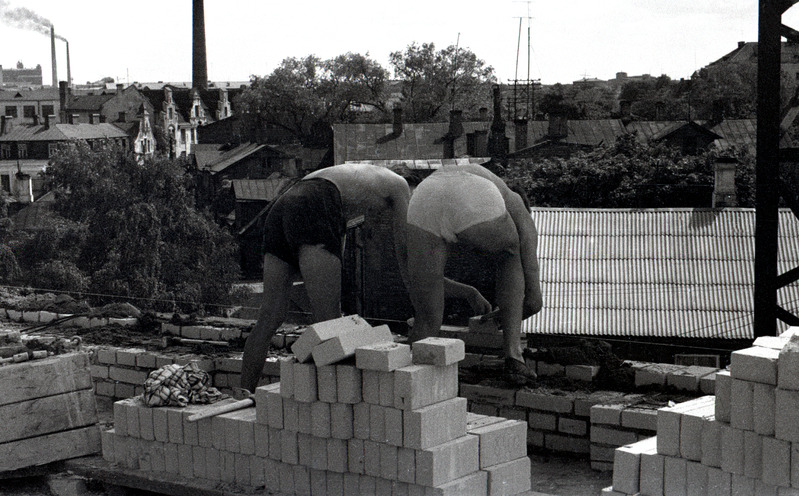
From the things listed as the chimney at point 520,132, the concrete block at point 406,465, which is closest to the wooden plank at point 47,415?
the concrete block at point 406,465

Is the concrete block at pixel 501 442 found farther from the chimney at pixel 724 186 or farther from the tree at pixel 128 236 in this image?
the tree at pixel 128 236

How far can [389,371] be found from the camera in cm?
600

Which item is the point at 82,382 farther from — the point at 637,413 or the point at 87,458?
the point at 637,413

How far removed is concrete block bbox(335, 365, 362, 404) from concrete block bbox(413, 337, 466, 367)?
1.05ft

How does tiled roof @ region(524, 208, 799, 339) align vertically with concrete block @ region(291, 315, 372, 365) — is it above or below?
below

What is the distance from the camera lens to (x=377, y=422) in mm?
6062

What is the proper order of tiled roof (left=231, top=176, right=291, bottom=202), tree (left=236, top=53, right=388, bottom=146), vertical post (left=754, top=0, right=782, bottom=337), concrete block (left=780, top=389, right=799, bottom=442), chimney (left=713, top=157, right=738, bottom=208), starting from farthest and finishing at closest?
tree (left=236, top=53, right=388, bottom=146) → tiled roof (left=231, top=176, right=291, bottom=202) → chimney (left=713, top=157, right=738, bottom=208) → vertical post (left=754, top=0, right=782, bottom=337) → concrete block (left=780, top=389, right=799, bottom=442)

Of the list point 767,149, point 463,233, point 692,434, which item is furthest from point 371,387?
point 767,149

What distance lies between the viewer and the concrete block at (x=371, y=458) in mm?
6105

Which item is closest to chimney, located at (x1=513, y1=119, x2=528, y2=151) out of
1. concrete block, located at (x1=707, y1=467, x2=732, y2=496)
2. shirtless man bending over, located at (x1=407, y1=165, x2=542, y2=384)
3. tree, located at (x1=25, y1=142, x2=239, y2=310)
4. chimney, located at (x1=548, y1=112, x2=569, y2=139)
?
chimney, located at (x1=548, y1=112, x2=569, y2=139)

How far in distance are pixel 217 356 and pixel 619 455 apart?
436 centimetres

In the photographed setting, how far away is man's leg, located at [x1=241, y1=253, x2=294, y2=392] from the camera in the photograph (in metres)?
8.05

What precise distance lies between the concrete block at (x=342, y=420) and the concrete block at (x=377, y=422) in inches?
5.4

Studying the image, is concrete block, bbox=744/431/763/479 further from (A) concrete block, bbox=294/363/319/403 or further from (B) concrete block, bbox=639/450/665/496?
(A) concrete block, bbox=294/363/319/403
